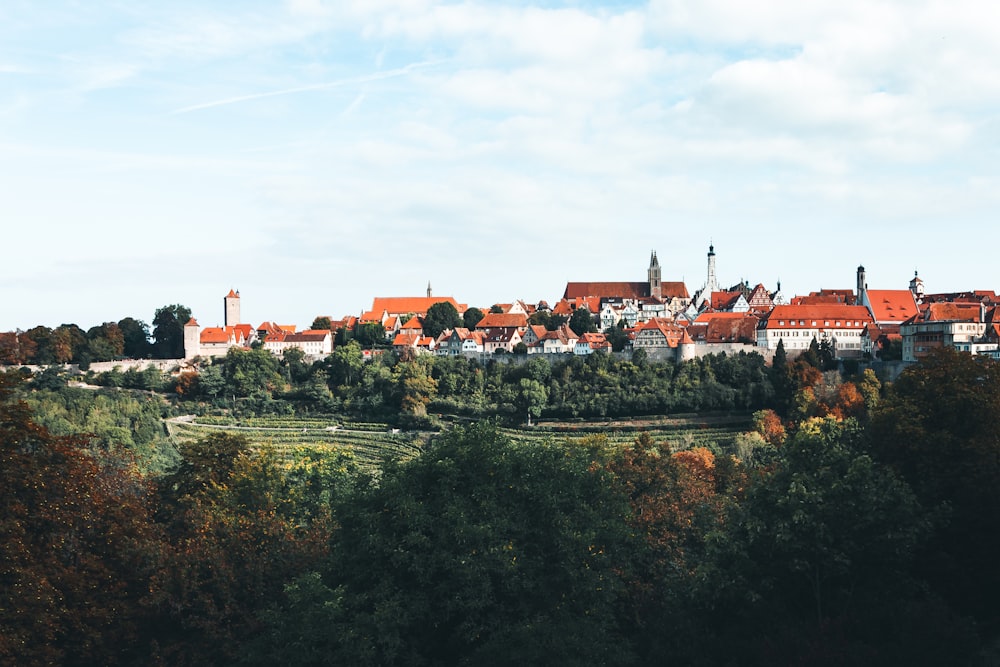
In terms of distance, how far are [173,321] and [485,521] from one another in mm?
74380

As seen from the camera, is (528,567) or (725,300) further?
(725,300)

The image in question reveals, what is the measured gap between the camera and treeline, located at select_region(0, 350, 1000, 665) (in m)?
16.0

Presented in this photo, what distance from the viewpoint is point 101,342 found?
7838 cm

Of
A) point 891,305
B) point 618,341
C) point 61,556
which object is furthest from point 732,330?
point 61,556

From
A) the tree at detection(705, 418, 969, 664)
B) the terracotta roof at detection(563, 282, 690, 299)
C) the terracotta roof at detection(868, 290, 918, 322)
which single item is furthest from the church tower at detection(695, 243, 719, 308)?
the tree at detection(705, 418, 969, 664)

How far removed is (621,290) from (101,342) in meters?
52.3

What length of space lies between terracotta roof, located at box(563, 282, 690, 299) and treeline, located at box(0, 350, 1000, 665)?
260 ft

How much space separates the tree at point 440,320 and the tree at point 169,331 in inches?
861

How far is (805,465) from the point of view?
66.4 feet

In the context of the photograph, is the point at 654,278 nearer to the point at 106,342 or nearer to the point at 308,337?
the point at 308,337

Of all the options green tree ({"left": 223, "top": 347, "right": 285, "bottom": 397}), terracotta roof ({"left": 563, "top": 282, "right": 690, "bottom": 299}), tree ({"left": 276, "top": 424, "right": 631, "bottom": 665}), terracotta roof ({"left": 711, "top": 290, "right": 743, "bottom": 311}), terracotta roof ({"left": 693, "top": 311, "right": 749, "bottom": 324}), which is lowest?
Answer: tree ({"left": 276, "top": 424, "right": 631, "bottom": 665})

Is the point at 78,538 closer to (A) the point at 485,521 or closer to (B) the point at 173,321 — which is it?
(A) the point at 485,521

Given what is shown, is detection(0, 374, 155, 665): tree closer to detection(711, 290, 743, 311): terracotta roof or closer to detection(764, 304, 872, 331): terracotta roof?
detection(764, 304, 872, 331): terracotta roof

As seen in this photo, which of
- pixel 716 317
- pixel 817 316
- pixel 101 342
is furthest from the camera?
pixel 101 342
